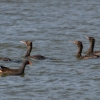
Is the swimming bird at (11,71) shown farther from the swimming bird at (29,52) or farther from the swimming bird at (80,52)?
the swimming bird at (80,52)

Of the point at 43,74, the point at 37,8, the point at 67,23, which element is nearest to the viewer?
the point at 43,74

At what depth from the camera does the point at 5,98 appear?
69.0 ft

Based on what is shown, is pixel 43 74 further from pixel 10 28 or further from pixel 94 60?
pixel 10 28

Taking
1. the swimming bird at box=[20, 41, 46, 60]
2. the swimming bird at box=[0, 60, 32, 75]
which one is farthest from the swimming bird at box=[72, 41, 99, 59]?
the swimming bird at box=[0, 60, 32, 75]

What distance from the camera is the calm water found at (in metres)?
22.0

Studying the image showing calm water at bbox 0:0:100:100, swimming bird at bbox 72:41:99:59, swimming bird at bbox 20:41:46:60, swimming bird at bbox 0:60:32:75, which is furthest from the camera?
swimming bird at bbox 72:41:99:59

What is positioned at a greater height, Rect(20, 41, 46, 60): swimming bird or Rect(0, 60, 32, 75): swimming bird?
Rect(20, 41, 46, 60): swimming bird

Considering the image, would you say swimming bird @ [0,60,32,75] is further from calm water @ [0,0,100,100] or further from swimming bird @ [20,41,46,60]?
swimming bird @ [20,41,46,60]

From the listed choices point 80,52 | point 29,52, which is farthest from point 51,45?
point 29,52

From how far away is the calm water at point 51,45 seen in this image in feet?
72.2

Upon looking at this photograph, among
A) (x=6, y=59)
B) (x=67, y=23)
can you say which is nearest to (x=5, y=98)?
(x=6, y=59)

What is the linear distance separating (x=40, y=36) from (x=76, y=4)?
28.5 feet

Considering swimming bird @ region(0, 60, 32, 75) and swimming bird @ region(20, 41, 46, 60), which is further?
swimming bird @ region(20, 41, 46, 60)

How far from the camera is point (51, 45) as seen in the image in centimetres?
2897
